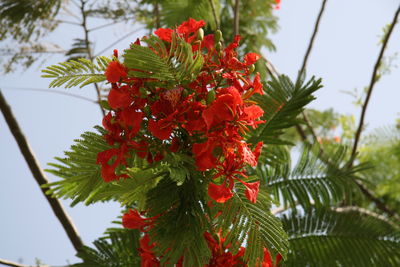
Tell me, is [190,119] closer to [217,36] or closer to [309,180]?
[217,36]

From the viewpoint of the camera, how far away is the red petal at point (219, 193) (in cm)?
88

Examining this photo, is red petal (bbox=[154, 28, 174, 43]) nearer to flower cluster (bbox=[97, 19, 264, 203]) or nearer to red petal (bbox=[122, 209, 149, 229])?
flower cluster (bbox=[97, 19, 264, 203])

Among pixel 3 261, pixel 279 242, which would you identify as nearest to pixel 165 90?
pixel 279 242

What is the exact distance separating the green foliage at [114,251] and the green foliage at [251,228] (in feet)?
1.90

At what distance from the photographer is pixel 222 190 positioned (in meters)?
0.88

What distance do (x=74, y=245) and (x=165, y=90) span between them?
1194 millimetres

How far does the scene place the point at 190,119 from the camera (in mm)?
901

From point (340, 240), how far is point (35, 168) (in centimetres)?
115

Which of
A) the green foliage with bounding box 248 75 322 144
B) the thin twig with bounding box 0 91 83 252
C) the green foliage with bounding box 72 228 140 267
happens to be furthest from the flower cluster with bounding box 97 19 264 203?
the thin twig with bounding box 0 91 83 252

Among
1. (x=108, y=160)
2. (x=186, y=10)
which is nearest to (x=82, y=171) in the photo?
(x=108, y=160)

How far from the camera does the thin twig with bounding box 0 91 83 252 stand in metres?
1.82

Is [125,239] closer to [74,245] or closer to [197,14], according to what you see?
[74,245]

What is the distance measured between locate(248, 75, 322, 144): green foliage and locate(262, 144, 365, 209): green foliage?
0.15 metres

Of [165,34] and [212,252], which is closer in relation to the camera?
[165,34]
